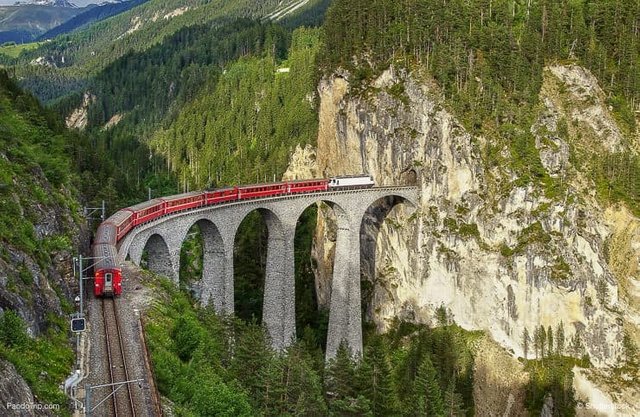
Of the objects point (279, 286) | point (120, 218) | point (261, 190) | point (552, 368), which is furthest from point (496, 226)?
point (120, 218)

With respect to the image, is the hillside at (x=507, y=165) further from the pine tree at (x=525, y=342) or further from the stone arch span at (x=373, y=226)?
the stone arch span at (x=373, y=226)

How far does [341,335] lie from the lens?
68.6 meters

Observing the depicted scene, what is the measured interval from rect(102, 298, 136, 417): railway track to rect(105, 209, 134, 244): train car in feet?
37.5

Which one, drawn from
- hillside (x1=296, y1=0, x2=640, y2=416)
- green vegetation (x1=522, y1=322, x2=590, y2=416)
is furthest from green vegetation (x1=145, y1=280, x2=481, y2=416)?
hillside (x1=296, y1=0, x2=640, y2=416)

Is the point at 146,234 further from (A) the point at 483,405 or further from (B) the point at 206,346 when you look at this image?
(A) the point at 483,405

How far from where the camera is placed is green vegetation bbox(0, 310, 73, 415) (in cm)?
2003

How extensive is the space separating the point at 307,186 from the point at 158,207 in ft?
60.6

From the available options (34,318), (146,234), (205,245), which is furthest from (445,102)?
(34,318)

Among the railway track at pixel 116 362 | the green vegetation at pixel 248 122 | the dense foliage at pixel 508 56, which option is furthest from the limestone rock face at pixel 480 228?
the railway track at pixel 116 362

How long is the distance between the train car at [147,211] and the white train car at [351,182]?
2128cm

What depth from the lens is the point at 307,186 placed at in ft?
215

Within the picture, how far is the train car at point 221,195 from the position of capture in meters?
57.3

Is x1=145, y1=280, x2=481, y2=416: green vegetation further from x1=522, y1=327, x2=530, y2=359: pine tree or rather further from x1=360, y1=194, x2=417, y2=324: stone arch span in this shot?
x1=360, y1=194, x2=417, y2=324: stone arch span

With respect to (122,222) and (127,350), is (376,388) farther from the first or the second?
(127,350)
